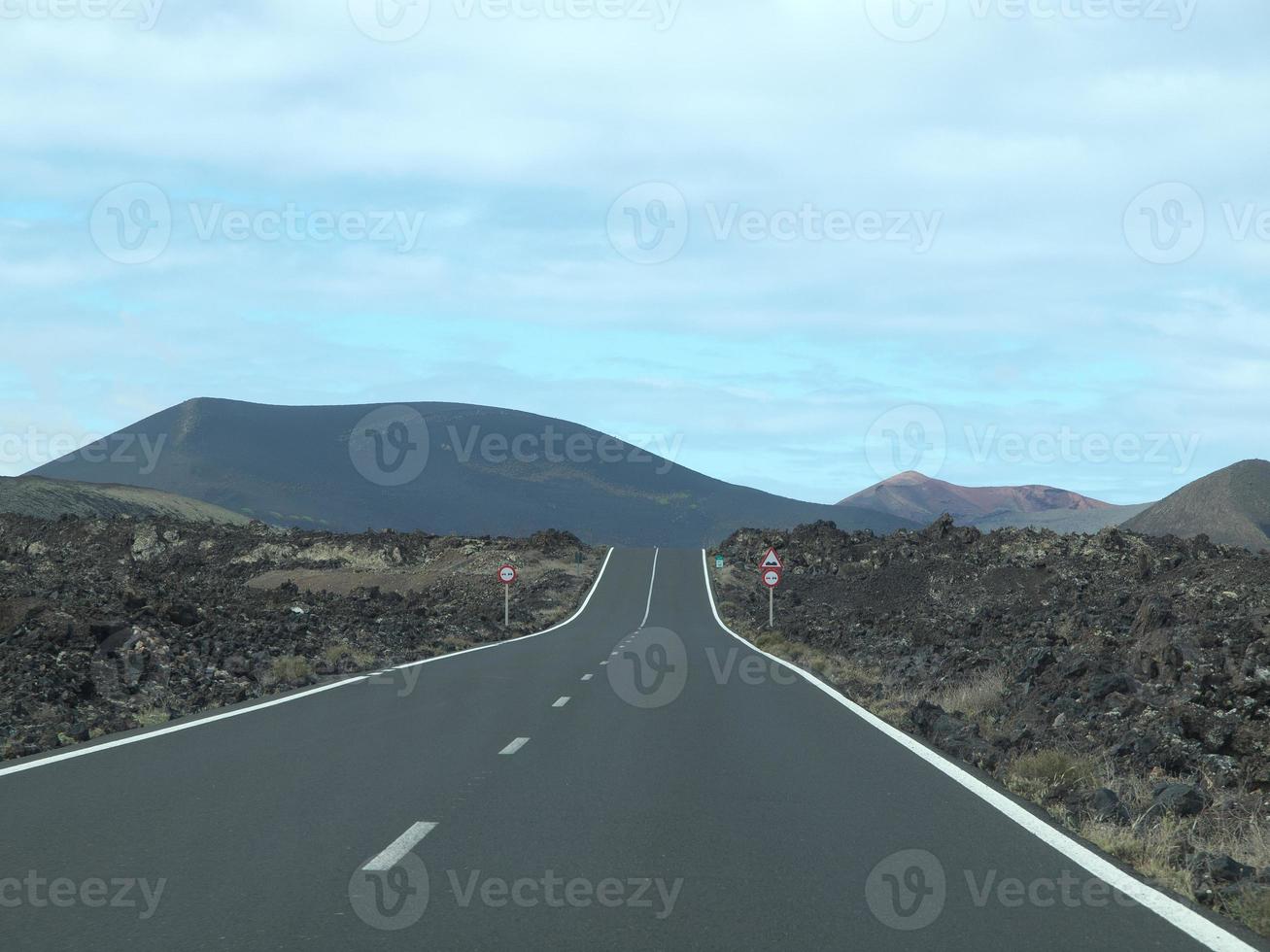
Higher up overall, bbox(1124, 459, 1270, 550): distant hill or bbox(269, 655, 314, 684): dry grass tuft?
bbox(1124, 459, 1270, 550): distant hill

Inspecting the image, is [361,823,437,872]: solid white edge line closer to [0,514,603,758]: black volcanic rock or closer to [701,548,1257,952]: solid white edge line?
[701,548,1257,952]: solid white edge line

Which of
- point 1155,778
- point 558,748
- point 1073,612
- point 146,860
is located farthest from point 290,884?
point 1073,612

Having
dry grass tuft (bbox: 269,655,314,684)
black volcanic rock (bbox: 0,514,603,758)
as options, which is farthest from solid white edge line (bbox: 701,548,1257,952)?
dry grass tuft (bbox: 269,655,314,684)

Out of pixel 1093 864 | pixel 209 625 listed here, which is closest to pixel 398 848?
pixel 1093 864

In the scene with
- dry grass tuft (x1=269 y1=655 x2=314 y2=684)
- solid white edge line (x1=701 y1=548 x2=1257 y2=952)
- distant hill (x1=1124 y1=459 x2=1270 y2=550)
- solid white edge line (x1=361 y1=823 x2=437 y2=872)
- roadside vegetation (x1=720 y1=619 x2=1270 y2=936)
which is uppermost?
distant hill (x1=1124 y1=459 x2=1270 y2=550)

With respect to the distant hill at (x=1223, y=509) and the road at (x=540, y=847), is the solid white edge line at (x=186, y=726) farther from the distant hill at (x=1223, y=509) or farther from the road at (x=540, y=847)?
the distant hill at (x=1223, y=509)

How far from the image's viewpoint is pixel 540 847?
8.41 m

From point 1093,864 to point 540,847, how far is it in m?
3.43

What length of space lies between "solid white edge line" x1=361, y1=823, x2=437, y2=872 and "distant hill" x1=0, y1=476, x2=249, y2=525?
114 metres

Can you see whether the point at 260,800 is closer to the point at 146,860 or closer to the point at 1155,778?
the point at 146,860

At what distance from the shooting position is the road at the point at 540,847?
649cm

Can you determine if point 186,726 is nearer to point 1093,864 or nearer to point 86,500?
point 1093,864

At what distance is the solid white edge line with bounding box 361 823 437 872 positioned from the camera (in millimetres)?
7762

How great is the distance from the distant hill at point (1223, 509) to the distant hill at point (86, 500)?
105040 millimetres
